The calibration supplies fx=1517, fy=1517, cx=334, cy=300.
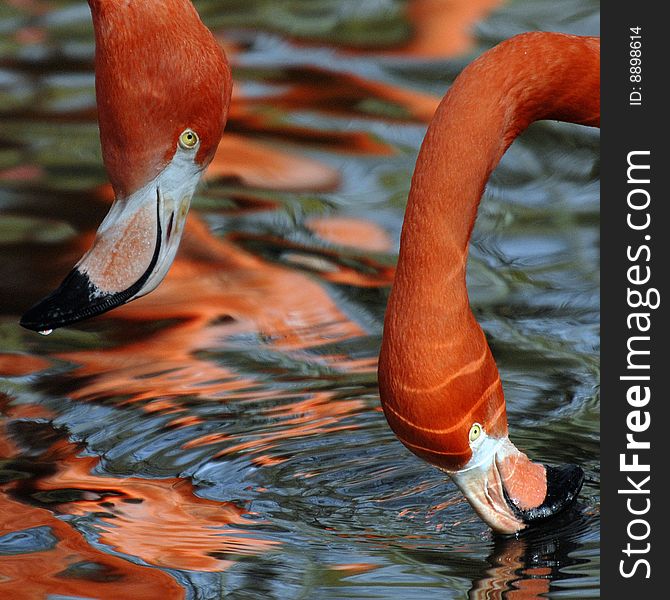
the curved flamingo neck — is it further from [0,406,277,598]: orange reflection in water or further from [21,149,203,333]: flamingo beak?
[21,149,203,333]: flamingo beak

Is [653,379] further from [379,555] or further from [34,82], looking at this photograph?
[34,82]

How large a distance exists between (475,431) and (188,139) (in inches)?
44.5

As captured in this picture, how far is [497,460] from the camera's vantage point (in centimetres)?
383

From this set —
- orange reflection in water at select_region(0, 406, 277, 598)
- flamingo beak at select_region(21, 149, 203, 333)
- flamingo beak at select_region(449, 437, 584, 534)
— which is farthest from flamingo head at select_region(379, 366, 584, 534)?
flamingo beak at select_region(21, 149, 203, 333)

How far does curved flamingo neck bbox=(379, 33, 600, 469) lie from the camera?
3.60 m

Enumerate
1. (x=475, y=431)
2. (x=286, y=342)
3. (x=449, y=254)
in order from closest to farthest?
1. (x=449, y=254)
2. (x=475, y=431)
3. (x=286, y=342)

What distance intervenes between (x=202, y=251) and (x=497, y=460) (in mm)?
2746

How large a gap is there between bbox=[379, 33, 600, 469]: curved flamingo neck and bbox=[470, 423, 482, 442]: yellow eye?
0.09 ft

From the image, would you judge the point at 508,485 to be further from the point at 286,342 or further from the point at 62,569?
the point at 286,342

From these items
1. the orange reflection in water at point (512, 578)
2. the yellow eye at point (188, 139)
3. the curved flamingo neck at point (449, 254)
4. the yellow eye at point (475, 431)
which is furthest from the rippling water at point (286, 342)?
the yellow eye at point (188, 139)

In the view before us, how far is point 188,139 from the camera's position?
4.12 m

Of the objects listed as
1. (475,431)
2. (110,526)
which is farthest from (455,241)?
(110,526)

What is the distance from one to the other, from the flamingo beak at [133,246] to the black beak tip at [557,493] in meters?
1.19

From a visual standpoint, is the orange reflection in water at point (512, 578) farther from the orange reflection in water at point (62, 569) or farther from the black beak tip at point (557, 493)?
the orange reflection in water at point (62, 569)
